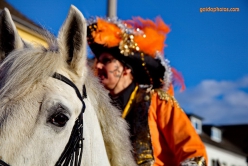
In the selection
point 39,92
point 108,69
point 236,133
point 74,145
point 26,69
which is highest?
point 236,133

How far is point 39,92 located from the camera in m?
1.88

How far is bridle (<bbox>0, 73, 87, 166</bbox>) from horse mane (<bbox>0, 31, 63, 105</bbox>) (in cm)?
8

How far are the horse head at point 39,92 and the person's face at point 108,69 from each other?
1.50m

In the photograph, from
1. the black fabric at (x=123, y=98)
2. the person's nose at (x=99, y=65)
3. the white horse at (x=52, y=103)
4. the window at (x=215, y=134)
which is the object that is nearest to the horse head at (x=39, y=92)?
the white horse at (x=52, y=103)

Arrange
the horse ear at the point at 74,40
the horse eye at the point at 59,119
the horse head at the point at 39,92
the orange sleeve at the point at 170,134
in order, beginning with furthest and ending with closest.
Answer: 1. the orange sleeve at the point at 170,134
2. the horse ear at the point at 74,40
3. the horse eye at the point at 59,119
4. the horse head at the point at 39,92

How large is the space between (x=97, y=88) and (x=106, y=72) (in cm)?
135

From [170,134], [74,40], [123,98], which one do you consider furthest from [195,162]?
[74,40]

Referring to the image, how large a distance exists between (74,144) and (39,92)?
1.07 feet

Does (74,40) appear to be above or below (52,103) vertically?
above

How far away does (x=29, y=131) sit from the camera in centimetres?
176

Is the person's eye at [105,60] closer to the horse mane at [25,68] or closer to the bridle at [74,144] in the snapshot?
the horse mane at [25,68]

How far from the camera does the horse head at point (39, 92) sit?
5.65 feet

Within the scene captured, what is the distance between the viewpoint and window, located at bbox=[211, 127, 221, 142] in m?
39.9

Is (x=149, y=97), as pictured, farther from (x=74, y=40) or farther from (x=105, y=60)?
(x=74, y=40)
